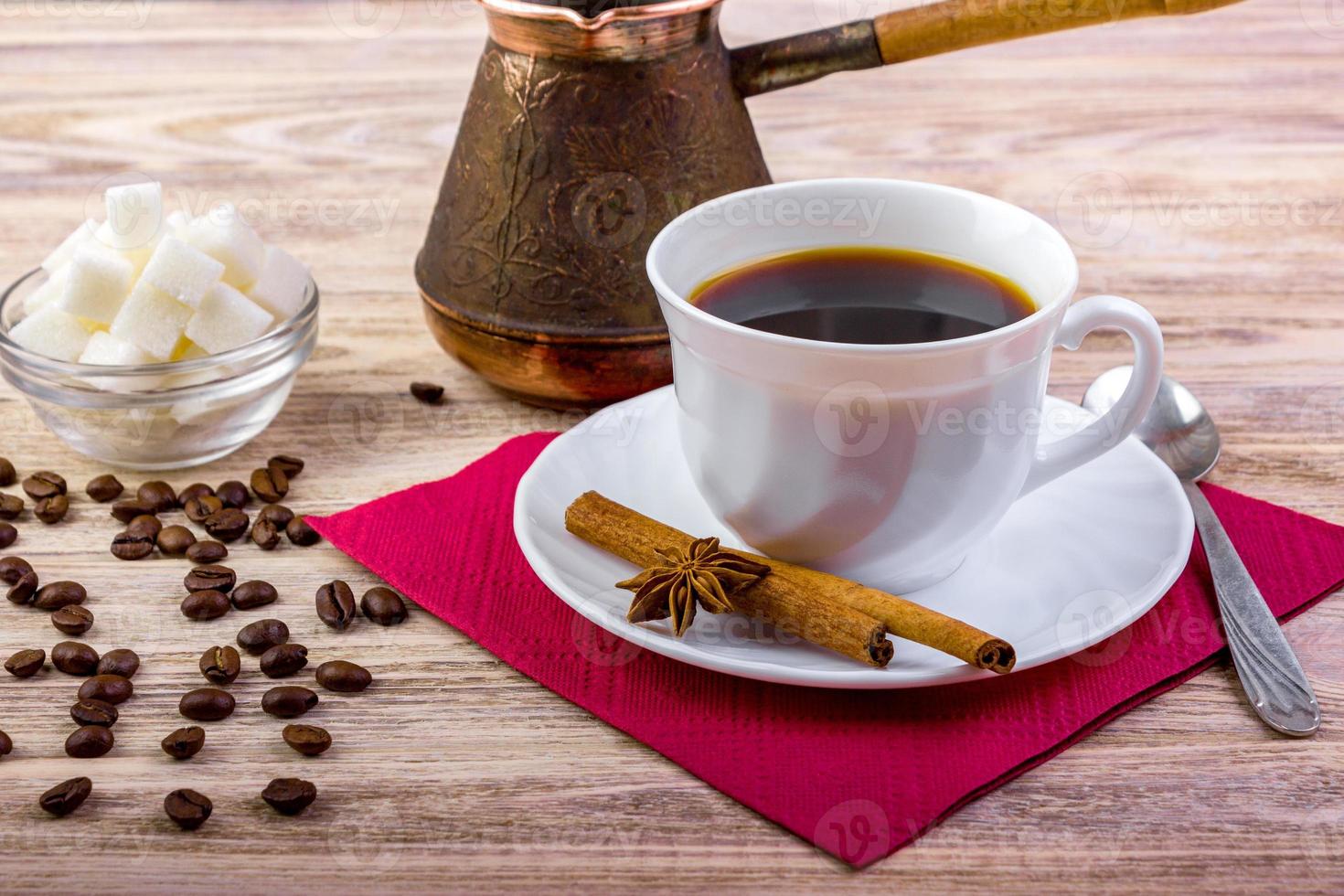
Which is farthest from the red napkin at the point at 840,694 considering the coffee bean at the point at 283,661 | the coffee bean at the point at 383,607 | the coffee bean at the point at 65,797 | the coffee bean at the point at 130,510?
the coffee bean at the point at 65,797

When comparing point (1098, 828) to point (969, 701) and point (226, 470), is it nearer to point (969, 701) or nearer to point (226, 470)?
point (969, 701)

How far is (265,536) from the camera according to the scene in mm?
1337

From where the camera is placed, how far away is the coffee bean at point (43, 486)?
143 cm

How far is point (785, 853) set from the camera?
0.95 metres

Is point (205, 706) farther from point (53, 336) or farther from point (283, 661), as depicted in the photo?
point (53, 336)

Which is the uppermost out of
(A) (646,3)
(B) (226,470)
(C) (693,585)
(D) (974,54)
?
(A) (646,3)

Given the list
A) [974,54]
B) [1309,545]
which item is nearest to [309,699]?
[1309,545]

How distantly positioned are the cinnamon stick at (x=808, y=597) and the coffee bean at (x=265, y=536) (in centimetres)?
33

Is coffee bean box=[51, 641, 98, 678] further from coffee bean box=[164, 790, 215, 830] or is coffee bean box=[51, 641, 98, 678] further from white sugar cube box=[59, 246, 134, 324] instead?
white sugar cube box=[59, 246, 134, 324]

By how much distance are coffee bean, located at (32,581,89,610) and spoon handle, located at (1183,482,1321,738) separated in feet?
3.38

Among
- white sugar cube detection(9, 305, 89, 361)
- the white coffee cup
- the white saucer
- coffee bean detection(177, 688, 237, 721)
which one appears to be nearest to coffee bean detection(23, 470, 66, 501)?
white sugar cube detection(9, 305, 89, 361)

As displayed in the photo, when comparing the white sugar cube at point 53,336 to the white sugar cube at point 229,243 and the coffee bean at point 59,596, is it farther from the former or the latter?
the coffee bean at point 59,596

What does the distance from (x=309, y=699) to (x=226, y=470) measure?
49cm

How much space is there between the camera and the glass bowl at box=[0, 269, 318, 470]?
55.8 inches
